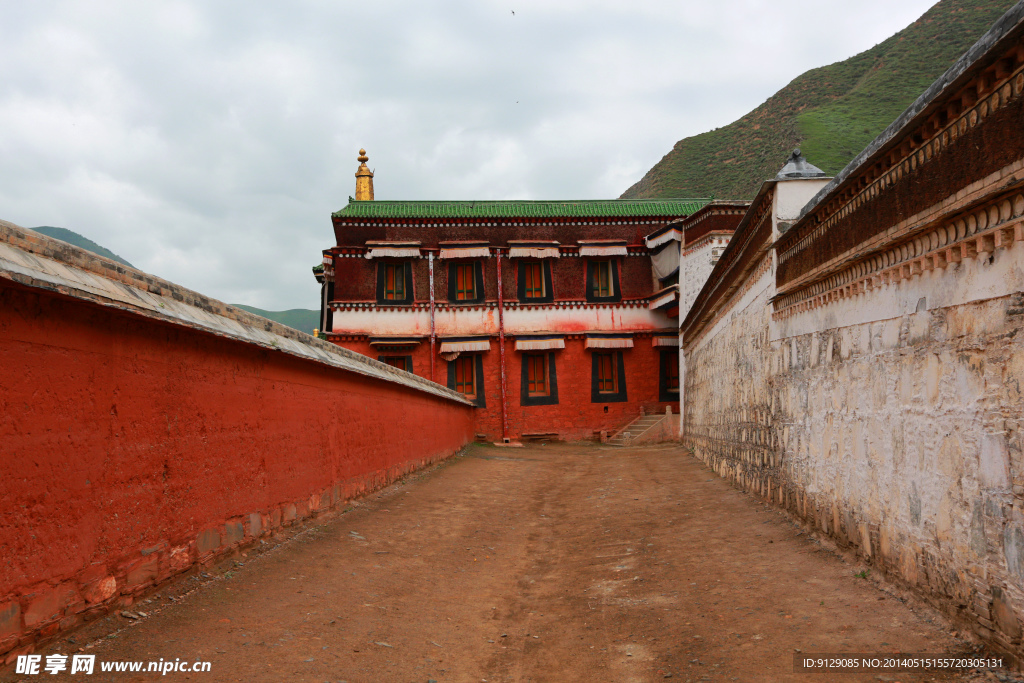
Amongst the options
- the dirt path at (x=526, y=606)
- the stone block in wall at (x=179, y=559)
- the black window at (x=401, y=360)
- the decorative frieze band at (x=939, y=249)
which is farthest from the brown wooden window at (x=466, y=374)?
the stone block in wall at (x=179, y=559)

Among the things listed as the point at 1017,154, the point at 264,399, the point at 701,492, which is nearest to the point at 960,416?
the point at 1017,154

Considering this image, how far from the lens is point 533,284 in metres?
24.5

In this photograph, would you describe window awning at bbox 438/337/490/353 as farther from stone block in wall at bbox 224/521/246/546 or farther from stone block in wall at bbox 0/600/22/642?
stone block in wall at bbox 0/600/22/642

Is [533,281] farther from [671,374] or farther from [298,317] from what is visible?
[298,317]

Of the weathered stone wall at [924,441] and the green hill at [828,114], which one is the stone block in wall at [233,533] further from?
the green hill at [828,114]

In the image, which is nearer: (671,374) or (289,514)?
(289,514)

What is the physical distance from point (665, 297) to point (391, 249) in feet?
31.4

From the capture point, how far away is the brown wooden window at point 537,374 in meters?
24.0

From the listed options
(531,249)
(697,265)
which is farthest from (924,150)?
(531,249)

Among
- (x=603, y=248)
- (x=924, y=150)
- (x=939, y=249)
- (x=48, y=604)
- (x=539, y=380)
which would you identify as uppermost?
(x=603, y=248)

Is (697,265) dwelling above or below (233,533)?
above

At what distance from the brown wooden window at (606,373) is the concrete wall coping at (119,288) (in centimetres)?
1792

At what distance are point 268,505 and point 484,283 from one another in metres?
18.5

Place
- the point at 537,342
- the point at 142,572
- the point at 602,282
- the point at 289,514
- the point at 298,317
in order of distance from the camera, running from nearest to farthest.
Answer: the point at 142,572 → the point at 289,514 → the point at 537,342 → the point at 602,282 → the point at 298,317
